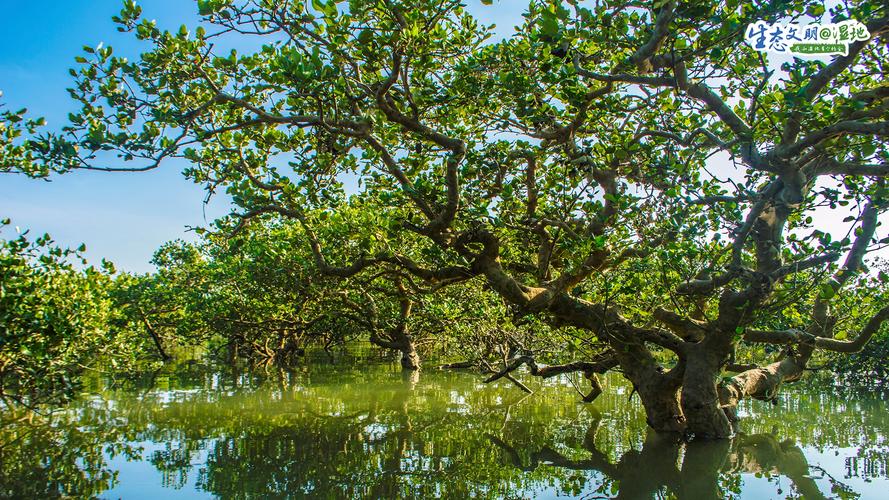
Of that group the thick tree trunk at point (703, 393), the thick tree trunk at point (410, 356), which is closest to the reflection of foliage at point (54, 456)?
the thick tree trunk at point (703, 393)

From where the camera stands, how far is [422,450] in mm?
9305

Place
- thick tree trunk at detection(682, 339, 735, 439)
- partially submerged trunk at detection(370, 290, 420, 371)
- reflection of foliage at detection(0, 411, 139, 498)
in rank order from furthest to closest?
partially submerged trunk at detection(370, 290, 420, 371) → thick tree trunk at detection(682, 339, 735, 439) → reflection of foliage at detection(0, 411, 139, 498)

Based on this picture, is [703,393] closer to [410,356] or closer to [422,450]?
[422,450]

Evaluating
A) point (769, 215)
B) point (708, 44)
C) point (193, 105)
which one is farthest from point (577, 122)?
point (193, 105)

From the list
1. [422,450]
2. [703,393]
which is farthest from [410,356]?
[703,393]

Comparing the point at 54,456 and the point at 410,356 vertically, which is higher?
the point at 410,356

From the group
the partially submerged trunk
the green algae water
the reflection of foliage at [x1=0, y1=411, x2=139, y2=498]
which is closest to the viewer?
the reflection of foliage at [x1=0, y1=411, x2=139, y2=498]

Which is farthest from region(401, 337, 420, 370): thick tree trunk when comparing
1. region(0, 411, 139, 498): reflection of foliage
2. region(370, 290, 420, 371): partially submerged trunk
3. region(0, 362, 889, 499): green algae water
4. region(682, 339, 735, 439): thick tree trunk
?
region(682, 339, 735, 439): thick tree trunk

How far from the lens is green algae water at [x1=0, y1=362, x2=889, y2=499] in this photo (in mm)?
7352

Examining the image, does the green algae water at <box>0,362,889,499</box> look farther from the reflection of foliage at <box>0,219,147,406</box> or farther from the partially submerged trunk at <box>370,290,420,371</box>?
the partially submerged trunk at <box>370,290,420,371</box>

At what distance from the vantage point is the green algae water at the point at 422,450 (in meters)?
7.35

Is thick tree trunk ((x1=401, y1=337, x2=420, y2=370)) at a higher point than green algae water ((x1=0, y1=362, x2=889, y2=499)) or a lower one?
higher

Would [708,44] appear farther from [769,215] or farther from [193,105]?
[193,105]

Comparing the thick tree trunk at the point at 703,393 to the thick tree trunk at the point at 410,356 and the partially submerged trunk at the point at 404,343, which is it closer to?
the partially submerged trunk at the point at 404,343
